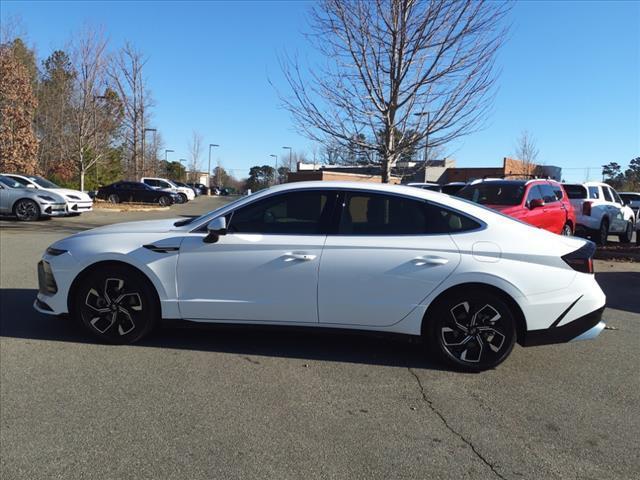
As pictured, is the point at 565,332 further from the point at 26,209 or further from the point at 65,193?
the point at 65,193

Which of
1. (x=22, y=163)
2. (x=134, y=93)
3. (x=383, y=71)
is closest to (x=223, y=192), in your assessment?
(x=134, y=93)

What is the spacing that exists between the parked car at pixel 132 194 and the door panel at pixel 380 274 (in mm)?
29804

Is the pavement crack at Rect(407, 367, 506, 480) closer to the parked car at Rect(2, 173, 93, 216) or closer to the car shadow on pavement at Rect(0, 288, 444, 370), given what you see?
the car shadow on pavement at Rect(0, 288, 444, 370)

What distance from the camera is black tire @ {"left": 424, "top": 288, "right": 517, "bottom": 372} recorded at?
432 centimetres

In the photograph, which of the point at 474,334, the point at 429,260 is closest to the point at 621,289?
the point at 474,334

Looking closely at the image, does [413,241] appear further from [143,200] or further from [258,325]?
[143,200]

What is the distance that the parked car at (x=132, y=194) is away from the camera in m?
32.2

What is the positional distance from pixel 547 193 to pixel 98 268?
30.1ft

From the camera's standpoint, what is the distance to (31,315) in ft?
19.2

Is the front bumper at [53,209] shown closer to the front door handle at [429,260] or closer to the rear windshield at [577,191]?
the rear windshield at [577,191]

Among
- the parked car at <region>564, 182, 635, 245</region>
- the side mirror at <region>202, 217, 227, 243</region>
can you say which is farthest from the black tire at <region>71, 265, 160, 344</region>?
the parked car at <region>564, 182, 635, 245</region>

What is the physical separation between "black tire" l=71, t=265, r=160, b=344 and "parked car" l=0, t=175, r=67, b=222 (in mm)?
14175

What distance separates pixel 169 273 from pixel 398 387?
2217 mm

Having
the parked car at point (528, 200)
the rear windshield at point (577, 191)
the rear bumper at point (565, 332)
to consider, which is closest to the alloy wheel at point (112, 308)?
the rear bumper at point (565, 332)
